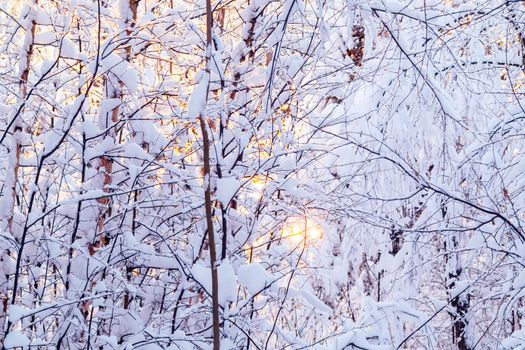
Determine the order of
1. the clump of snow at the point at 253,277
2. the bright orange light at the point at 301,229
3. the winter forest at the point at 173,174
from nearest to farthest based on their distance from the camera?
the clump of snow at the point at 253,277 → the winter forest at the point at 173,174 → the bright orange light at the point at 301,229

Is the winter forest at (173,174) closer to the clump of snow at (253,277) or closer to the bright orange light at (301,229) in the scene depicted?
the bright orange light at (301,229)

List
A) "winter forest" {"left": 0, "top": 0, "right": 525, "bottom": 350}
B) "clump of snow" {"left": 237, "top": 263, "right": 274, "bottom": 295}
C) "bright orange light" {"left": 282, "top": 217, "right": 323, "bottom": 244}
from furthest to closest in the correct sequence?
"bright orange light" {"left": 282, "top": 217, "right": 323, "bottom": 244} < "winter forest" {"left": 0, "top": 0, "right": 525, "bottom": 350} < "clump of snow" {"left": 237, "top": 263, "right": 274, "bottom": 295}

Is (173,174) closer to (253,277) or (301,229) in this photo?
(301,229)

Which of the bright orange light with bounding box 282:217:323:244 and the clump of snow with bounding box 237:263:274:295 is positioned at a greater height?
the bright orange light with bounding box 282:217:323:244

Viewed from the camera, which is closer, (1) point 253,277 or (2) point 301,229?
(1) point 253,277

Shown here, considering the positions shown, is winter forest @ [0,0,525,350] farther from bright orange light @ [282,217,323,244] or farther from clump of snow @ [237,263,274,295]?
clump of snow @ [237,263,274,295]

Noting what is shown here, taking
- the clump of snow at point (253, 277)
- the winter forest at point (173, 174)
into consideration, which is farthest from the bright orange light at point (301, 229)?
the clump of snow at point (253, 277)

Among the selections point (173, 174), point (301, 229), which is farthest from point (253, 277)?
point (173, 174)

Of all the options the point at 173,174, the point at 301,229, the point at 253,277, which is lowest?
the point at 253,277

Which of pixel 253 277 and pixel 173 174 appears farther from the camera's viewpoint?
pixel 173 174

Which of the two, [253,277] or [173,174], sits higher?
[173,174]

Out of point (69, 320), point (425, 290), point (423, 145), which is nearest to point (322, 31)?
point (69, 320)

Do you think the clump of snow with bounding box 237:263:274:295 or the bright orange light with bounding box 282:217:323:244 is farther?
the bright orange light with bounding box 282:217:323:244

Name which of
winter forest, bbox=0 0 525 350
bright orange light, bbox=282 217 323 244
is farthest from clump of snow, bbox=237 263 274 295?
bright orange light, bbox=282 217 323 244
